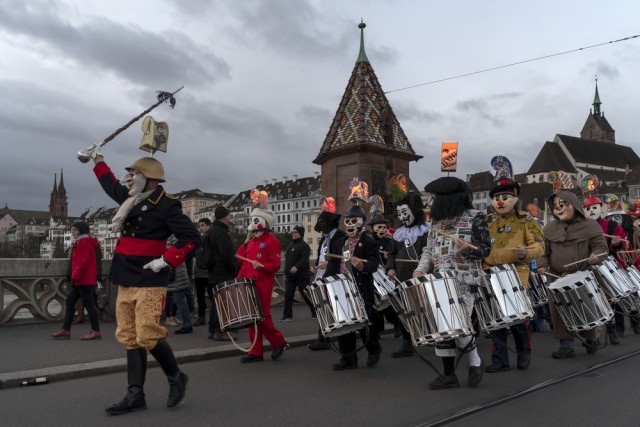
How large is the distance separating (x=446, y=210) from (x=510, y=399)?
73.6 inches

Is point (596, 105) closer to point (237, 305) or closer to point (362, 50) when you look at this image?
point (362, 50)

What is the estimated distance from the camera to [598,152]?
11175cm

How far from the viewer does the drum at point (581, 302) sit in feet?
23.4

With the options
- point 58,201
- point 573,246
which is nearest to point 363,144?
point 573,246

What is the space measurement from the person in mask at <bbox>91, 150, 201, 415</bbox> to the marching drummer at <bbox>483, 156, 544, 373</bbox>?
11.3 feet

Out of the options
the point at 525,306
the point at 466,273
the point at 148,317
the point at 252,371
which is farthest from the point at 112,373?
the point at 525,306

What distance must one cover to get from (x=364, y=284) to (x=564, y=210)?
9.57ft

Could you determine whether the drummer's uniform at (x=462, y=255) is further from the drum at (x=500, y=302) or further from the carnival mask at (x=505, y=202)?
the carnival mask at (x=505, y=202)

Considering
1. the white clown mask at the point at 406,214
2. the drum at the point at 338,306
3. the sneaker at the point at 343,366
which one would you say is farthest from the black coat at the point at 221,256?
the drum at the point at 338,306

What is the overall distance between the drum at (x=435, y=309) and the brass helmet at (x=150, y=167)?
2404mm

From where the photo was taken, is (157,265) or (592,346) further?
(592,346)

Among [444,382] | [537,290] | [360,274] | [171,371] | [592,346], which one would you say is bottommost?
[444,382]

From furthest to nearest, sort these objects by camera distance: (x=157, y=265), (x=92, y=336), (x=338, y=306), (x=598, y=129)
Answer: (x=598, y=129) < (x=92, y=336) < (x=338, y=306) < (x=157, y=265)

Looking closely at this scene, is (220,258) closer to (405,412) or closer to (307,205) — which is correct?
(405,412)
